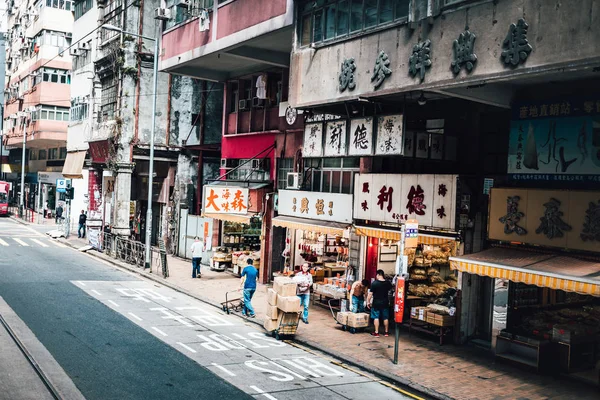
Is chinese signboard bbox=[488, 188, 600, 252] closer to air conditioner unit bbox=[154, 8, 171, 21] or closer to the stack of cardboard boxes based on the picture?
the stack of cardboard boxes

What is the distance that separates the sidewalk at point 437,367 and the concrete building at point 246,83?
6.96 metres

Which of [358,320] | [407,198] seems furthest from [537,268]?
[358,320]

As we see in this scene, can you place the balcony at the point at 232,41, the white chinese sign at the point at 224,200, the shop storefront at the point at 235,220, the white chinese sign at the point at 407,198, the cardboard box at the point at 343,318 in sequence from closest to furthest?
the white chinese sign at the point at 407,198 → the cardboard box at the point at 343,318 → the balcony at the point at 232,41 → the white chinese sign at the point at 224,200 → the shop storefront at the point at 235,220

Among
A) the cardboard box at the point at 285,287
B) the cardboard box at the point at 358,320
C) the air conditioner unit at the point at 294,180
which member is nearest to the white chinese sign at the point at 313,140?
the air conditioner unit at the point at 294,180

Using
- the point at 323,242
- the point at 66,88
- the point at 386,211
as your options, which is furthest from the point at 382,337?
the point at 66,88

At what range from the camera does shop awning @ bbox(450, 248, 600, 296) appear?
1102 cm

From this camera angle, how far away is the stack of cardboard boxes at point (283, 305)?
1496cm

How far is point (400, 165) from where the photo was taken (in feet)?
60.0

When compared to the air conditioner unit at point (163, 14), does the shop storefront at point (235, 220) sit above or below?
below

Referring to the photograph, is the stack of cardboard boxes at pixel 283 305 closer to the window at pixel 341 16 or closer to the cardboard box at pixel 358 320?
the cardboard box at pixel 358 320

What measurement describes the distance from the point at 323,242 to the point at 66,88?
38.6 meters

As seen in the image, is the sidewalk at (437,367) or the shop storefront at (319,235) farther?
the shop storefront at (319,235)

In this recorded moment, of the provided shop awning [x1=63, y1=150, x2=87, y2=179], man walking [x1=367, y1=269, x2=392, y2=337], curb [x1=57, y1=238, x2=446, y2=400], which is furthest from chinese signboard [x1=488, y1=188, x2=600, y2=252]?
shop awning [x1=63, y1=150, x2=87, y2=179]

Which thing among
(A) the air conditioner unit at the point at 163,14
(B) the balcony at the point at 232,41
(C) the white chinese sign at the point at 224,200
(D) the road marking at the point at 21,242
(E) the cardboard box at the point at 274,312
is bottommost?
(D) the road marking at the point at 21,242
